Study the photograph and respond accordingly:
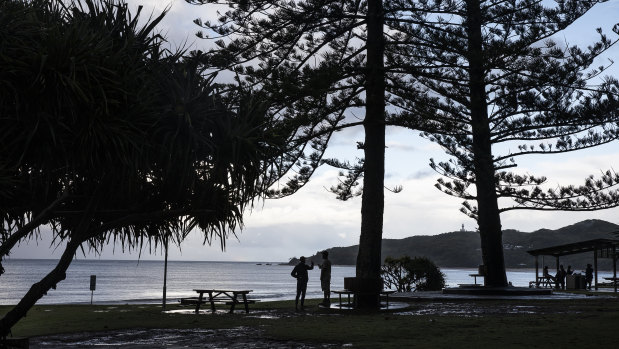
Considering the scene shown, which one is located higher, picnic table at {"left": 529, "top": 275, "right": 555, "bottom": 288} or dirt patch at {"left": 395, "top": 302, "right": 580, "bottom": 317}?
picnic table at {"left": 529, "top": 275, "right": 555, "bottom": 288}

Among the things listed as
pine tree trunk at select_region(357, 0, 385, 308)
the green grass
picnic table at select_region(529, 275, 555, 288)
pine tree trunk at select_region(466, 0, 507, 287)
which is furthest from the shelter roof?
pine tree trunk at select_region(357, 0, 385, 308)

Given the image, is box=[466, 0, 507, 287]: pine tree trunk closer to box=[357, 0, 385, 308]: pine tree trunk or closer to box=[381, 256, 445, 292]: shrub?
box=[381, 256, 445, 292]: shrub

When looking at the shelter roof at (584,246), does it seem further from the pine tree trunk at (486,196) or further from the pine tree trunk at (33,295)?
the pine tree trunk at (33,295)

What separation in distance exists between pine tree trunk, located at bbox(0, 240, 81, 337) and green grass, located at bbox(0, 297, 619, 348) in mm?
2951

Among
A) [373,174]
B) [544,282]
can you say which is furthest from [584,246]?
[373,174]

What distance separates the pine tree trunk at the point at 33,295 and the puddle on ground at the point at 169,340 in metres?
0.85

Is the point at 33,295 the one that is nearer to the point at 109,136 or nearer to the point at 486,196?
the point at 109,136

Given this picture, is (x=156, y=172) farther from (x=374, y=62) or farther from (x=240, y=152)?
(x=374, y=62)

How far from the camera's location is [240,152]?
1272 centimetres

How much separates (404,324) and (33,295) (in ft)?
22.3

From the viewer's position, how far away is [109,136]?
10852 millimetres

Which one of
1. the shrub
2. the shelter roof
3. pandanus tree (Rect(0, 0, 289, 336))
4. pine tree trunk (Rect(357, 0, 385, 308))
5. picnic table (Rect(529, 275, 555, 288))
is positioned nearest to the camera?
pandanus tree (Rect(0, 0, 289, 336))

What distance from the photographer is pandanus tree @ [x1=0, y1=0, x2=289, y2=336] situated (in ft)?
33.5

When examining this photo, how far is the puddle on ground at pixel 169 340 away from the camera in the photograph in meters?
11.7
